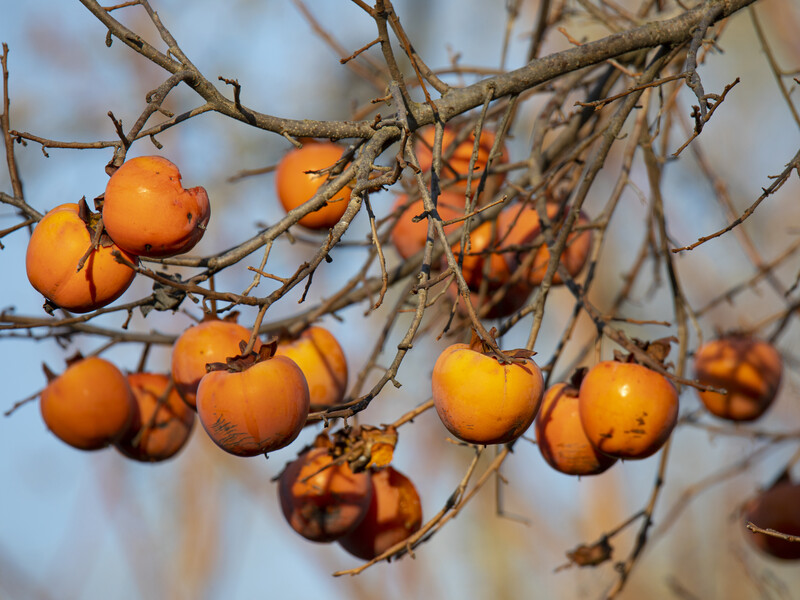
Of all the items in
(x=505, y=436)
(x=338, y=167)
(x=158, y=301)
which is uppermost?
(x=338, y=167)

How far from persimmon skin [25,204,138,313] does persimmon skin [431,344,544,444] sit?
0.50 metres

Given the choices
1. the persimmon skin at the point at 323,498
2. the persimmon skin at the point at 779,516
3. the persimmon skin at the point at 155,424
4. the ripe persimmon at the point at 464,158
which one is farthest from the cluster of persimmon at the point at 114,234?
the persimmon skin at the point at 779,516

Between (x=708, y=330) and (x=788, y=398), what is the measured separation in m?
1.03

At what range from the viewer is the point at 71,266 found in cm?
119

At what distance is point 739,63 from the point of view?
258 inches

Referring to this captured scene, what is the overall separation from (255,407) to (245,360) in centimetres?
9

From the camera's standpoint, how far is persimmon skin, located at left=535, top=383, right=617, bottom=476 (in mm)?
1480

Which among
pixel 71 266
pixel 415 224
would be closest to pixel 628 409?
pixel 415 224

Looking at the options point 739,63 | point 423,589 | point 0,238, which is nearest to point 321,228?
point 0,238

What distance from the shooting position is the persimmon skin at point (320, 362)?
1.75 m

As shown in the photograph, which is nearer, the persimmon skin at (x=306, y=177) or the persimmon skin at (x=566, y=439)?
the persimmon skin at (x=566, y=439)

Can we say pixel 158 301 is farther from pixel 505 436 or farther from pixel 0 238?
pixel 505 436

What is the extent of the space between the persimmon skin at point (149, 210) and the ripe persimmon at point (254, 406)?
0.20 meters

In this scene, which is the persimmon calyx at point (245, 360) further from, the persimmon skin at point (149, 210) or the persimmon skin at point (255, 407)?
the persimmon skin at point (149, 210)
